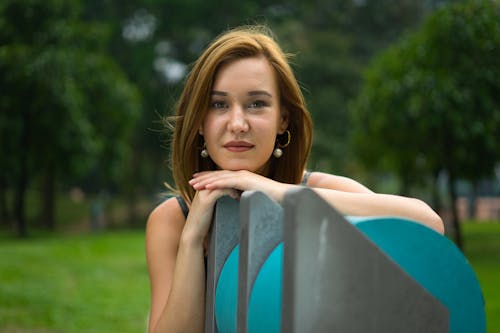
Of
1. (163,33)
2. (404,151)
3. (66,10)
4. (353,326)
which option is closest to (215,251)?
(353,326)

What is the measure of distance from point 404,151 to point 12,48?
10.3 metres

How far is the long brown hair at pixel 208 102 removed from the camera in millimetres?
2061

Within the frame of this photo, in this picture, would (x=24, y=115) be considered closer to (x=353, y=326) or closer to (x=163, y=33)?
(x=163, y=33)

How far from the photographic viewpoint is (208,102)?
6.76 feet

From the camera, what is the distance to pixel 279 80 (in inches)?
85.6

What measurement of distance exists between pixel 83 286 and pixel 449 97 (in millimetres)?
6617

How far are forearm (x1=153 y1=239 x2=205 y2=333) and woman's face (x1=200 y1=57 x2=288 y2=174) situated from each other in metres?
0.27

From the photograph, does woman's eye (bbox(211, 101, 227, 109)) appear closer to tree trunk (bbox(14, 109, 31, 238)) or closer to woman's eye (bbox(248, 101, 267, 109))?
woman's eye (bbox(248, 101, 267, 109))

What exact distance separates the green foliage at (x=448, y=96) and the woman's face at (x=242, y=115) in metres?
9.13

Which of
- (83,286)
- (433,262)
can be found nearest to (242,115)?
(433,262)

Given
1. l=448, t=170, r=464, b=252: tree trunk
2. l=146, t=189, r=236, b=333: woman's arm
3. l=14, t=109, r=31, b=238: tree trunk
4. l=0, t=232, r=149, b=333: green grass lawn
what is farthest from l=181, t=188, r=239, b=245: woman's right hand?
l=14, t=109, r=31, b=238: tree trunk

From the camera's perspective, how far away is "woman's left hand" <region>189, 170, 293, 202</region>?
1.79m

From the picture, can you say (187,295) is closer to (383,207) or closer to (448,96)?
(383,207)

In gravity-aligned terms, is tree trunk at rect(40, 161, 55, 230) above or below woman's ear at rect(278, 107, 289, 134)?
below
